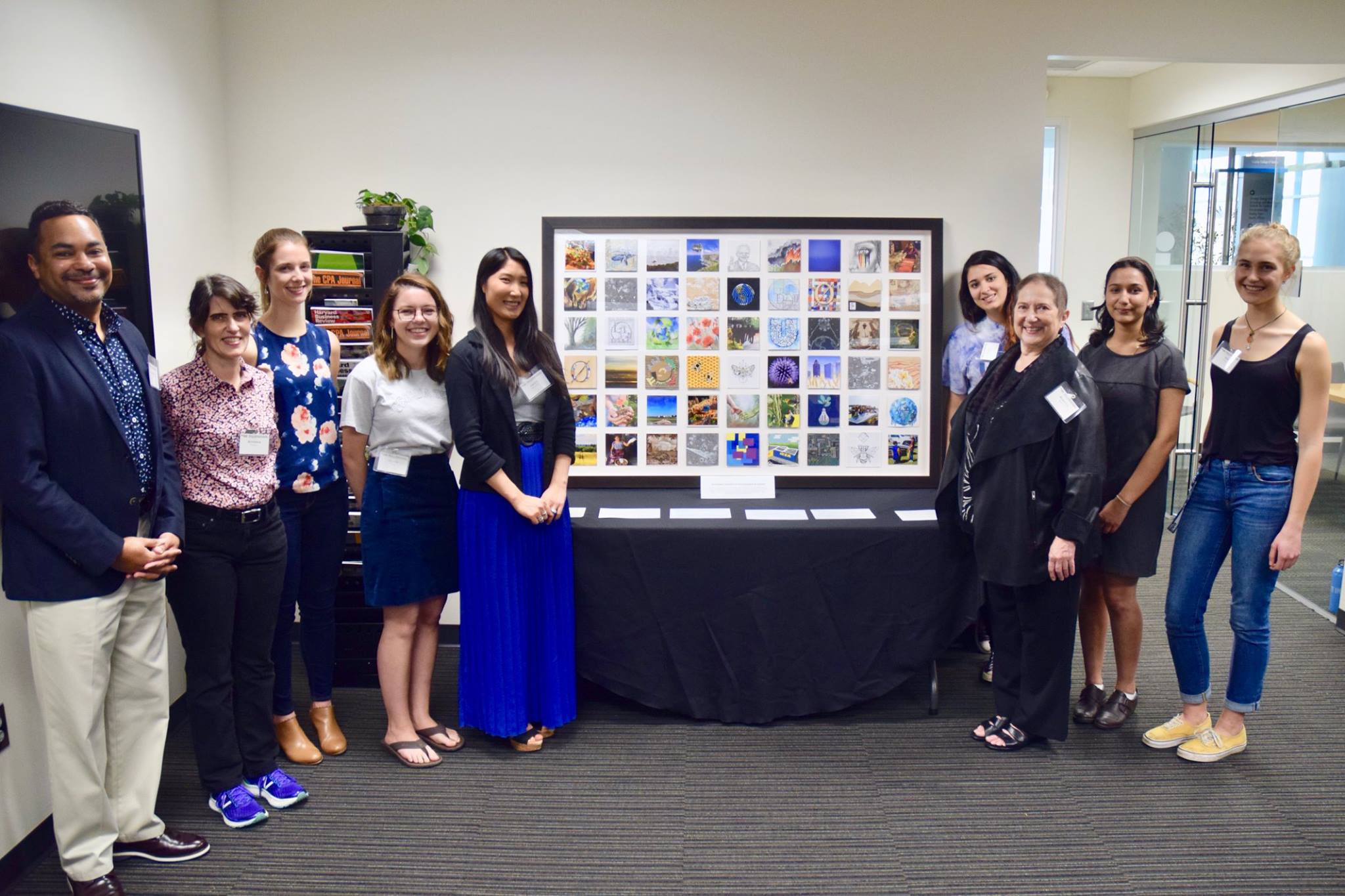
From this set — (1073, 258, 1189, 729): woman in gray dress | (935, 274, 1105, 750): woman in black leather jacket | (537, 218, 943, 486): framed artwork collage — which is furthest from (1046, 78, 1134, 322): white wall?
(935, 274, 1105, 750): woman in black leather jacket

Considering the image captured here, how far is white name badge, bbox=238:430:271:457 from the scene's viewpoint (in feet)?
8.36

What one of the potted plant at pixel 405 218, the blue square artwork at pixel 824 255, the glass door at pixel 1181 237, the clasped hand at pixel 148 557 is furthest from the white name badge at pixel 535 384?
the glass door at pixel 1181 237

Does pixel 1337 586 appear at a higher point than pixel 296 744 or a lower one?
higher

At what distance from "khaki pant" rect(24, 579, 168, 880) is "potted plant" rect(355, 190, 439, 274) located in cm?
157

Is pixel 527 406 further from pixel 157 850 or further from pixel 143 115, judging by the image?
pixel 143 115

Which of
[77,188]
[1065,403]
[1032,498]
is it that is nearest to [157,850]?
[77,188]

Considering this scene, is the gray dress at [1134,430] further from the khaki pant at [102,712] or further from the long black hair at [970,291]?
the khaki pant at [102,712]

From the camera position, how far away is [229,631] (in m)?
2.58

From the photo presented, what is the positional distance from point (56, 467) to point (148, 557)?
0.94 feet

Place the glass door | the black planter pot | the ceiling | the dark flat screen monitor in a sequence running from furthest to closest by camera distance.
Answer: the ceiling
the glass door
the black planter pot
the dark flat screen monitor

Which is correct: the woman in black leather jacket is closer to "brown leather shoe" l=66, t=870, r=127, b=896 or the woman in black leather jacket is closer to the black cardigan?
the black cardigan

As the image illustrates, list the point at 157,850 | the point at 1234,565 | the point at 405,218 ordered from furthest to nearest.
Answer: the point at 405,218, the point at 1234,565, the point at 157,850

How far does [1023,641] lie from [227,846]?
2.39 meters

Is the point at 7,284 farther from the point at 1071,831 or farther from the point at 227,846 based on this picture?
the point at 1071,831
